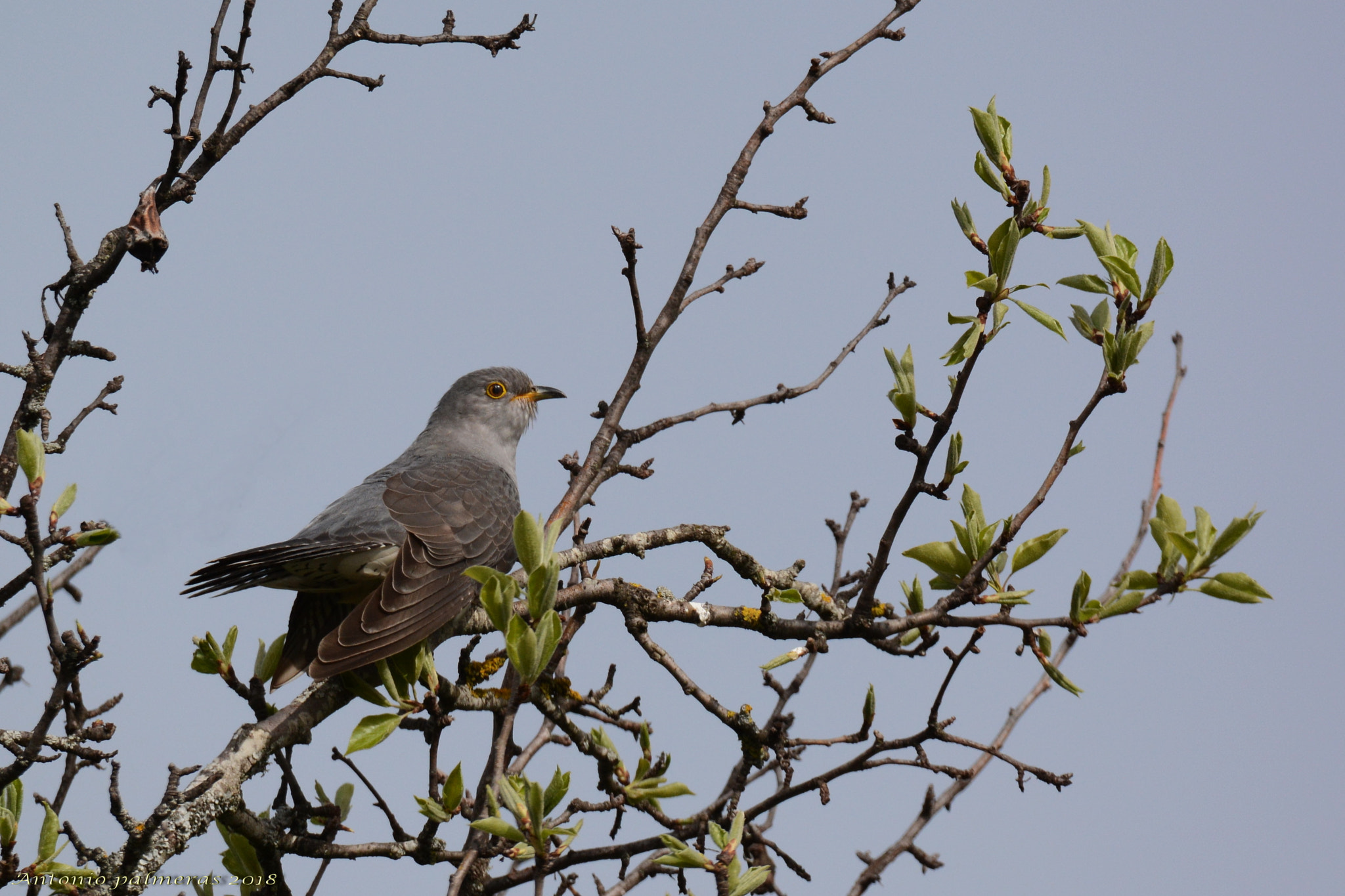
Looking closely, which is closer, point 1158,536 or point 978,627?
point 1158,536

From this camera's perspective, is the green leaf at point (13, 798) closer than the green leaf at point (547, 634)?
No

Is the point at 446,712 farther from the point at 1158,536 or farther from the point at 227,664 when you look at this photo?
the point at 1158,536

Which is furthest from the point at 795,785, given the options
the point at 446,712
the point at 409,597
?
the point at 409,597

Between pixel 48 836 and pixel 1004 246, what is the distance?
10.0ft

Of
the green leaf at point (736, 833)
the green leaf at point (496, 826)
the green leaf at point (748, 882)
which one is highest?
the green leaf at point (736, 833)

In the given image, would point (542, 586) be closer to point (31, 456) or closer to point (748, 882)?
point (748, 882)

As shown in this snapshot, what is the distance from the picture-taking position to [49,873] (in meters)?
2.97

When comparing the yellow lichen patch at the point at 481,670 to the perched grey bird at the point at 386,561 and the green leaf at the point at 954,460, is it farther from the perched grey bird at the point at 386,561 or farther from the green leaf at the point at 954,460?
the green leaf at the point at 954,460

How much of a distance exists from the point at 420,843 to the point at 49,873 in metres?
1.02

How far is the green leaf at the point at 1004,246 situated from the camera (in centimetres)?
239

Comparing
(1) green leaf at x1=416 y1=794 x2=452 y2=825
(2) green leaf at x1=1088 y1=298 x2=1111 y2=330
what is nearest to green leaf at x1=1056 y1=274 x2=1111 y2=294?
(2) green leaf at x1=1088 y1=298 x2=1111 y2=330

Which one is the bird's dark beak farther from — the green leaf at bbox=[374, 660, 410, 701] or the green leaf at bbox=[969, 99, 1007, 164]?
the green leaf at bbox=[969, 99, 1007, 164]

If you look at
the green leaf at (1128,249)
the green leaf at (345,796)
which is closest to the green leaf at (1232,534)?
the green leaf at (1128,249)

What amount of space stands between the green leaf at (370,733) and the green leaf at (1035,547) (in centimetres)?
168
